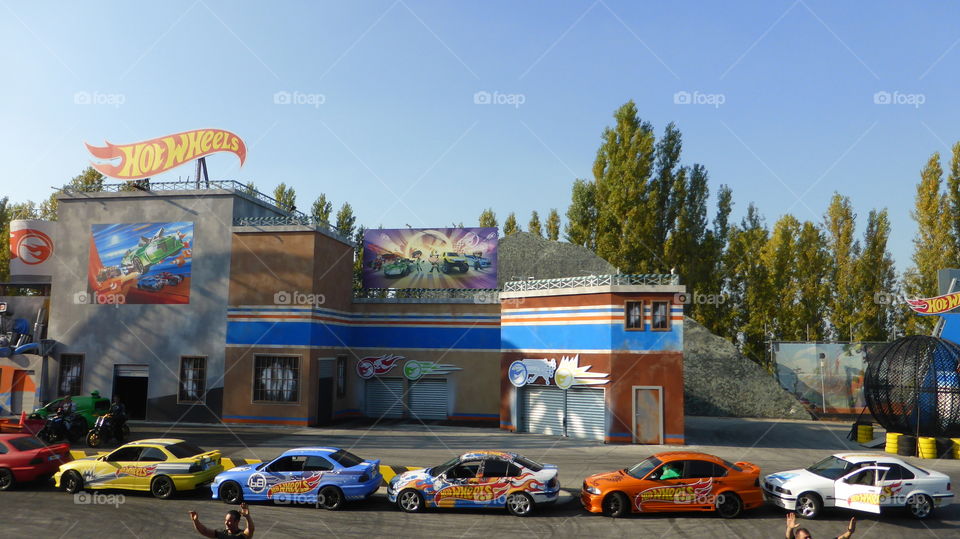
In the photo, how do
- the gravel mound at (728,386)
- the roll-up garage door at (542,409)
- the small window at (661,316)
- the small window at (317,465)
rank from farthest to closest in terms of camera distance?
the gravel mound at (728,386) → the roll-up garage door at (542,409) → the small window at (661,316) → the small window at (317,465)

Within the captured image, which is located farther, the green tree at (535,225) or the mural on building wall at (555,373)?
the green tree at (535,225)

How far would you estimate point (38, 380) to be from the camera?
34062 millimetres

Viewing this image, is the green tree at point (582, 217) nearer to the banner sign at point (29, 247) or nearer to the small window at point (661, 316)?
the small window at point (661, 316)

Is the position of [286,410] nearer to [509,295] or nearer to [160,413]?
[160,413]

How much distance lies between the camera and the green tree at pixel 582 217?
62000 millimetres

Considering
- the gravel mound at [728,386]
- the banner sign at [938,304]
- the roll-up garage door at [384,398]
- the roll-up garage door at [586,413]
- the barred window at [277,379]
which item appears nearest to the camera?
the roll-up garage door at [586,413]

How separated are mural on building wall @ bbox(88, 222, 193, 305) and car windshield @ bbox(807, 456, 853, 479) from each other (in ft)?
99.6

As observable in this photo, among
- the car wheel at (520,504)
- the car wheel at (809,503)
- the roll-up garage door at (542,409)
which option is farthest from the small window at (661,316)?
the car wheel at (520,504)

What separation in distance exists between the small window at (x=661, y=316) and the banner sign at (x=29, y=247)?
36.4 m

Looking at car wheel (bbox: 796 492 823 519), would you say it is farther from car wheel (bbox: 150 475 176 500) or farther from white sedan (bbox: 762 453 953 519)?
car wheel (bbox: 150 475 176 500)

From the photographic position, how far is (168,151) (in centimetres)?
3434

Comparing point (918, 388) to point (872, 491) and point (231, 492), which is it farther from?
point (231, 492)

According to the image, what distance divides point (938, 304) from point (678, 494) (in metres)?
24.5

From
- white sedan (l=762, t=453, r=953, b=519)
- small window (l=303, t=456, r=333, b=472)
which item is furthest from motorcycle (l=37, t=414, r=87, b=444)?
white sedan (l=762, t=453, r=953, b=519)
